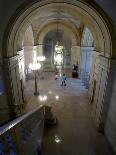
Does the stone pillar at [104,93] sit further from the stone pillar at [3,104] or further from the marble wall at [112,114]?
the stone pillar at [3,104]

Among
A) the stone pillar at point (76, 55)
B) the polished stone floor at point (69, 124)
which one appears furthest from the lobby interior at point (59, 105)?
the stone pillar at point (76, 55)

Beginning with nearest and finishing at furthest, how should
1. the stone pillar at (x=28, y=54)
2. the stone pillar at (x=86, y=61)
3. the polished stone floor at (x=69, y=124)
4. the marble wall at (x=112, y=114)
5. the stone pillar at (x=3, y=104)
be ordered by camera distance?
the marble wall at (x=112, y=114) < the polished stone floor at (x=69, y=124) < the stone pillar at (x=3, y=104) < the stone pillar at (x=86, y=61) < the stone pillar at (x=28, y=54)

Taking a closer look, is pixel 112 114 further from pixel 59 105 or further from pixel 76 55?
pixel 76 55

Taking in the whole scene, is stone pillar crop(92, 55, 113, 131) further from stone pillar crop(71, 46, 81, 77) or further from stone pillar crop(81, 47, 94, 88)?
stone pillar crop(71, 46, 81, 77)

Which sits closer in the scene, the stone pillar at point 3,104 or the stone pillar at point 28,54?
the stone pillar at point 3,104

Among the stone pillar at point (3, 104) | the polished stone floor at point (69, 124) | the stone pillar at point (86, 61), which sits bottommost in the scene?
the polished stone floor at point (69, 124)

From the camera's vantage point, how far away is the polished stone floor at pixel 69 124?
301 inches

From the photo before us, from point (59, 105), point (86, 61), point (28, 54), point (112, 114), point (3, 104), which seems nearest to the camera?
point (112, 114)

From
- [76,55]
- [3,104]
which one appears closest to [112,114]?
[3,104]

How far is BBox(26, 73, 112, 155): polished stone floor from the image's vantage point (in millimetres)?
7644

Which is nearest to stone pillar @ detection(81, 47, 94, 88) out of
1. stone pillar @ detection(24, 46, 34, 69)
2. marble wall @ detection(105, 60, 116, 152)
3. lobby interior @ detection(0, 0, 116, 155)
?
lobby interior @ detection(0, 0, 116, 155)

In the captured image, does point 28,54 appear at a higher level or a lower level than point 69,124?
higher

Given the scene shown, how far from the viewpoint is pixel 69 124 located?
31.4 feet

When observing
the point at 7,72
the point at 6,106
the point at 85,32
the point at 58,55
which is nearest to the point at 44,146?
the point at 6,106
